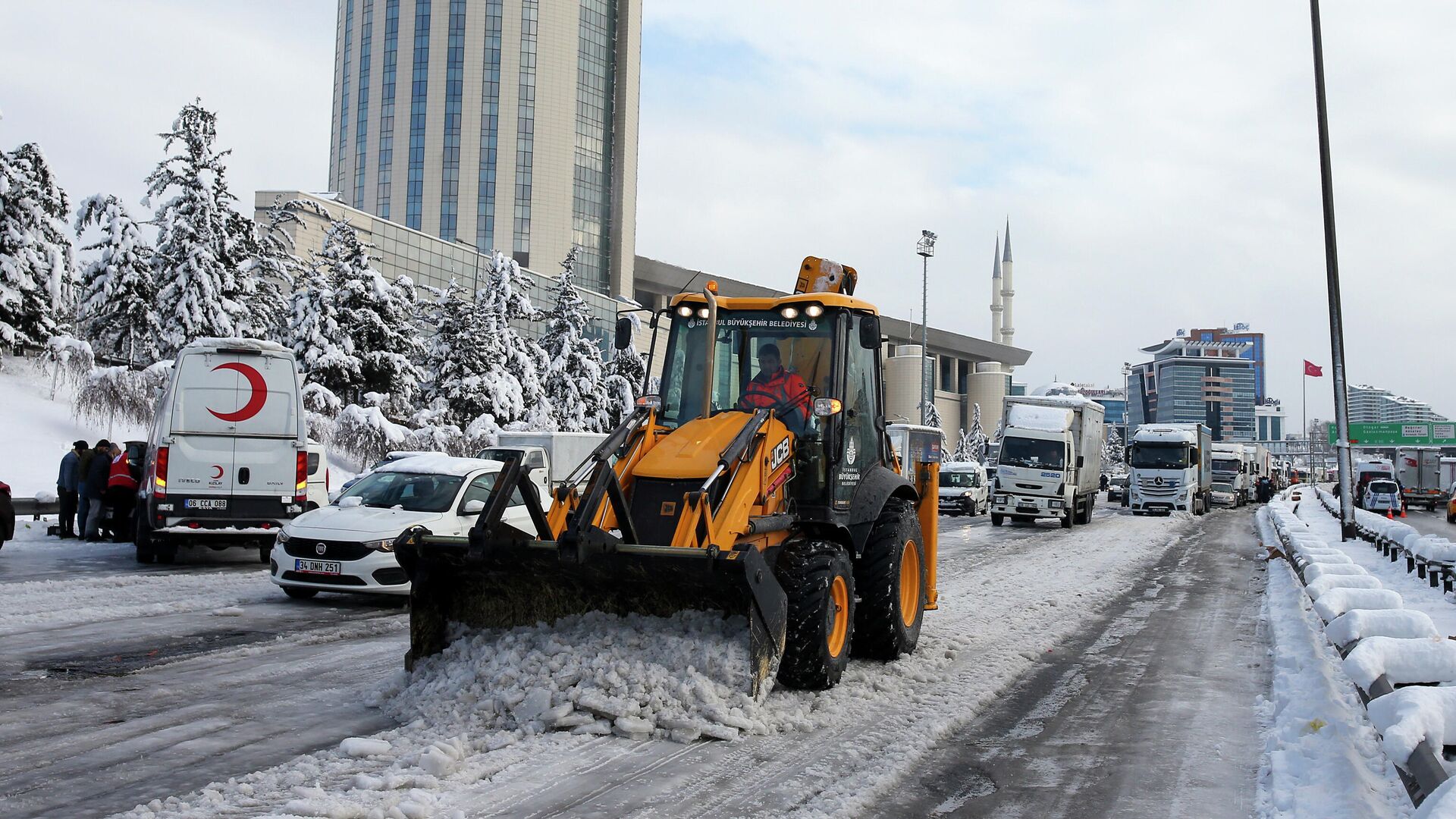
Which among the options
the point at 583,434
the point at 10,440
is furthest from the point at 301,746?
the point at 10,440

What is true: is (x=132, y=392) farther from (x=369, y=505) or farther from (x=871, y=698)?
(x=871, y=698)

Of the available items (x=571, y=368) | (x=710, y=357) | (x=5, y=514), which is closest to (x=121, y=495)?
(x=5, y=514)

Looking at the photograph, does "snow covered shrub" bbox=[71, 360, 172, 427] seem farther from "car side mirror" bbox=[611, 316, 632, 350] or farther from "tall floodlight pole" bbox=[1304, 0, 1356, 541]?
"tall floodlight pole" bbox=[1304, 0, 1356, 541]

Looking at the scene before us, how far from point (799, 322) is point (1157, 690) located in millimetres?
3666

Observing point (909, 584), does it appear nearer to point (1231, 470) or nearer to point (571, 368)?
point (571, 368)

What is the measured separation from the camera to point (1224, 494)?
49.4 m

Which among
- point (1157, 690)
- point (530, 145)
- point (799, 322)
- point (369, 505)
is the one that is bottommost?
point (1157, 690)

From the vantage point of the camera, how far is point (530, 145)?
83.8 metres

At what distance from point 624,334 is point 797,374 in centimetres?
128

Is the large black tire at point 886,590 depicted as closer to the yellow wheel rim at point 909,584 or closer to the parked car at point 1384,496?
the yellow wheel rim at point 909,584

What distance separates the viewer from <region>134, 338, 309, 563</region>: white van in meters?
14.1

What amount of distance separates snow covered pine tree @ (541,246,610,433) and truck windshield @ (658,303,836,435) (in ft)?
107

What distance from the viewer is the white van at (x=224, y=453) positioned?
1407 cm

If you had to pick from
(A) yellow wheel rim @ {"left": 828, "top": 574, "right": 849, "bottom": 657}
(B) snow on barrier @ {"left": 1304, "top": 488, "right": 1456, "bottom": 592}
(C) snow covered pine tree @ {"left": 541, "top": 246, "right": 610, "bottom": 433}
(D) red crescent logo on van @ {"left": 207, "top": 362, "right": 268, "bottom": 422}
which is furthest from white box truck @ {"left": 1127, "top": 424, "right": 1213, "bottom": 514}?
(A) yellow wheel rim @ {"left": 828, "top": 574, "right": 849, "bottom": 657}
